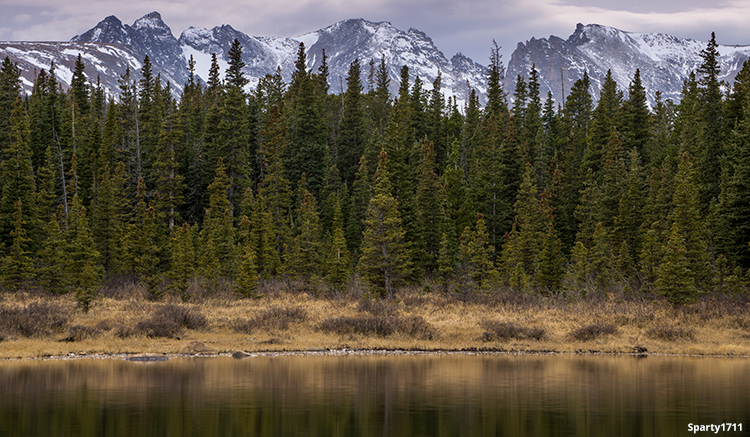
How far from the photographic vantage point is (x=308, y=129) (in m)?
87.6

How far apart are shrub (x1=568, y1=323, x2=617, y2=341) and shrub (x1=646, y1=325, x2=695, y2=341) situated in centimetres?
194

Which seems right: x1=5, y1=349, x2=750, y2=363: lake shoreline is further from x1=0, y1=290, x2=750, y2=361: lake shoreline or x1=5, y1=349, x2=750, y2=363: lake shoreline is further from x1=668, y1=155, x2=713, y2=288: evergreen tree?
x1=668, y1=155, x2=713, y2=288: evergreen tree

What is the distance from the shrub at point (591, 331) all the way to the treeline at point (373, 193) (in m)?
5.45

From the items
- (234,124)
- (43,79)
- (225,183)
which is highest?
(43,79)

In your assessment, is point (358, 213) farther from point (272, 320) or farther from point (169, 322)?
point (169, 322)

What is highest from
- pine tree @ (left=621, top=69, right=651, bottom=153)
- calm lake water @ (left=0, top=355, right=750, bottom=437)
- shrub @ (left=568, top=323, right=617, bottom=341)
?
pine tree @ (left=621, top=69, right=651, bottom=153)

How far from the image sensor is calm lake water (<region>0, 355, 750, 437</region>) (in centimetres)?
1638

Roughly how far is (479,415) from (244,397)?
7076 mm

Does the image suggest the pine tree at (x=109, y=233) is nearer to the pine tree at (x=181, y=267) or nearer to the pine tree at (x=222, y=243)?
the pine tree at (x=222, y=243)

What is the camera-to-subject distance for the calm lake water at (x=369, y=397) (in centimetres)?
1638

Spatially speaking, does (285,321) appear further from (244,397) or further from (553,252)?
(553,252)

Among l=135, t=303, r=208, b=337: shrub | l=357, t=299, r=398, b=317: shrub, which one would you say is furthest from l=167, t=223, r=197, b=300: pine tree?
l=357, t=299, r=398, b=317: shrub

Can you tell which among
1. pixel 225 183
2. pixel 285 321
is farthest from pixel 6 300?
pixel 225 183

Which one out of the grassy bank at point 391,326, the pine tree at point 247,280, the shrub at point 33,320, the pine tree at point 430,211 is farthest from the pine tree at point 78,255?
the pine tree at point 430,211
